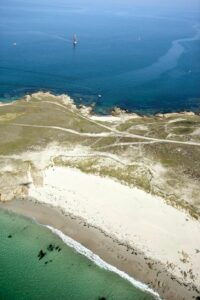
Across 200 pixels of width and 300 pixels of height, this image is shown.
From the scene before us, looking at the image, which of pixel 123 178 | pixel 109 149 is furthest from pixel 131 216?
pixel 109 149

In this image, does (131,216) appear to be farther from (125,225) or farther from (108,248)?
(108,248)

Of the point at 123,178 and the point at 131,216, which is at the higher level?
the point at 123,178

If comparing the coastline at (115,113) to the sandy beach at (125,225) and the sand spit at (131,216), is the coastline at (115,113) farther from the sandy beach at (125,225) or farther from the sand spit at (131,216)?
the sandy beach at (125,225)

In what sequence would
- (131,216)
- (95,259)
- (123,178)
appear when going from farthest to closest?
(123,178), (131,216), (95,259)

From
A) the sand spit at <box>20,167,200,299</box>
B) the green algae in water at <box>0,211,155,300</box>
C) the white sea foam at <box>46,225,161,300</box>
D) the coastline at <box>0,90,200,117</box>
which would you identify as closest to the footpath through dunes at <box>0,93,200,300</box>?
the sand spit at <box>20,167,200,299</box>

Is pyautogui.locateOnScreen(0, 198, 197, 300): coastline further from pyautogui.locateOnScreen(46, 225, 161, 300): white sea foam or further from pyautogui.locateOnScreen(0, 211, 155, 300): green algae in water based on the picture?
pyautogui.locateOnScreen(0, 211, 155, 300): green algae in water

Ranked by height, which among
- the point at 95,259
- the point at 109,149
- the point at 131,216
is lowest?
the point at 95,259

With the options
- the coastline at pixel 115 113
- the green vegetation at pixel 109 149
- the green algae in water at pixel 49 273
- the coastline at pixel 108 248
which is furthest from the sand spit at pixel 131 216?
the coastline at pixel 115 113

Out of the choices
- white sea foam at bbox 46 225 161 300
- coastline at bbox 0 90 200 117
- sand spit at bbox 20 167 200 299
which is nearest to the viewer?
white sea foam at bbox 46 225 161 300
